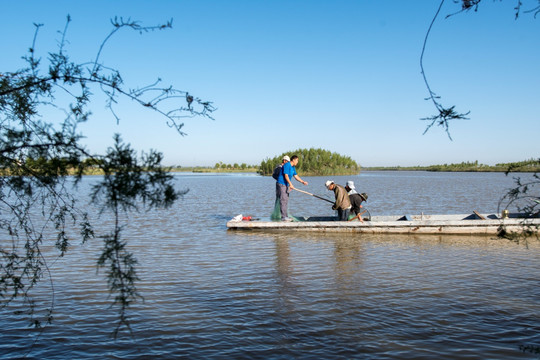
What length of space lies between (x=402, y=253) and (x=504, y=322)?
4.77 meters

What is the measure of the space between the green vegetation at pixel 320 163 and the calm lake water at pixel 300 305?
72.2 m

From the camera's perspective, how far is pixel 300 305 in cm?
696

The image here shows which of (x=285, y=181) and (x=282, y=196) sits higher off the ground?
(x=285, y=181)

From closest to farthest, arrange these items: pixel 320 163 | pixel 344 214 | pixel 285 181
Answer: pixel 285 181 → pixel 344 214 → pixel 320 163

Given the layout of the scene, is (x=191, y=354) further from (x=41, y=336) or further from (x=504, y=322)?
(x=504, y=322)

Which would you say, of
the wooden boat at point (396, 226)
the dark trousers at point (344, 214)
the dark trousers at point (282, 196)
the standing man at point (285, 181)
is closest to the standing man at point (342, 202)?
the dark trousers at point (344, 214)

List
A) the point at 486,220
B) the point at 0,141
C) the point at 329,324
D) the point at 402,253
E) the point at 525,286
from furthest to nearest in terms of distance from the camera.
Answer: the point at 486,220
the point at 402,253
the point at 525,286
the point at 329,324
the point at 0,141

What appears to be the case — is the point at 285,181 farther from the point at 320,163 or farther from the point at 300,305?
the point at 320,163

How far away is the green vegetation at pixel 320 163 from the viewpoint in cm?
8706

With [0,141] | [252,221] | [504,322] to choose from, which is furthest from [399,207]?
[0,141]

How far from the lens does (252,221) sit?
14.6 meters

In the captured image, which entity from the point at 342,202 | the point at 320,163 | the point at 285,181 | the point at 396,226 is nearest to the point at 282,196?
the point at 285,181

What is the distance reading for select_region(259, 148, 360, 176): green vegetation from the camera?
87062 mm

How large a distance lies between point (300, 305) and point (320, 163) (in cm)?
8154
